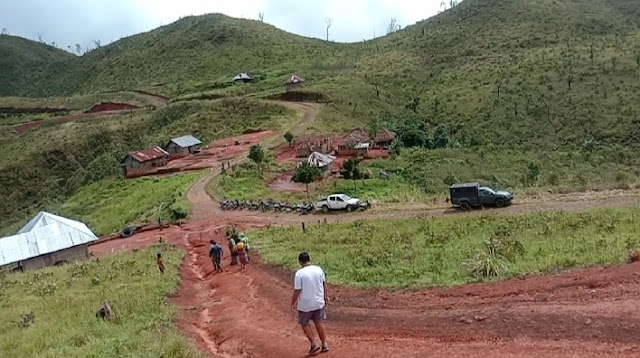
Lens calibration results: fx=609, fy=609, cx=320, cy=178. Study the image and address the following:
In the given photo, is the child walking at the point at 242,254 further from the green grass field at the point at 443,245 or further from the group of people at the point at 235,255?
the green grass field at the point at 443,245

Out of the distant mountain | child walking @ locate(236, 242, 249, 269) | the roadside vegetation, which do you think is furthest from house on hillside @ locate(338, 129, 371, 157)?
child walking @ locate(236, 242, 249, 269)

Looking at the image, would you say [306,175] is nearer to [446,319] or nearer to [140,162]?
[140,162]

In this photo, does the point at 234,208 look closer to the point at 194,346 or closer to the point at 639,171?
the point at 194,346

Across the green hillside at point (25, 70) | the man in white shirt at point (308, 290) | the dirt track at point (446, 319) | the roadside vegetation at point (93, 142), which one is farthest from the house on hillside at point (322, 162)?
the green hillside at point (25, 70)

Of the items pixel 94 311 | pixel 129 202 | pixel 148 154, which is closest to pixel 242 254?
pixel 94 311

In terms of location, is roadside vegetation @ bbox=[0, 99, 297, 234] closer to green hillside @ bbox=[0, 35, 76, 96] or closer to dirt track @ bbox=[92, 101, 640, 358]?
dirt track @ bbox=[92, 101, 640, 358]

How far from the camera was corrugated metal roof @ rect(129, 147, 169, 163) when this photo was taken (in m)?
61.9

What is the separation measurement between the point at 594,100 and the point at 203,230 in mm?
49769

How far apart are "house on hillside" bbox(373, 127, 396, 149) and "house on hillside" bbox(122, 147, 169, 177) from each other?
22405 millimetres

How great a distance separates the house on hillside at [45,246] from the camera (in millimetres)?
33062

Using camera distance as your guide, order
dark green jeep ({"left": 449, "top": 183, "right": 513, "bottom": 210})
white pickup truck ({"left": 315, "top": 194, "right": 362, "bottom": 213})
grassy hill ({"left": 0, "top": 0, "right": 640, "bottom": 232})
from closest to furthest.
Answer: dark green jeep ({"left": 449, "top": 183, "right": 513, "bottom": 210}), white pickup truck ({"left": 315, "top": 194, "right": 362, "bottom": 213}), grassy hill ({"left": 0, "top": 0, "right": 640, "bottom": 232})

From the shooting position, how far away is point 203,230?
3394 cm

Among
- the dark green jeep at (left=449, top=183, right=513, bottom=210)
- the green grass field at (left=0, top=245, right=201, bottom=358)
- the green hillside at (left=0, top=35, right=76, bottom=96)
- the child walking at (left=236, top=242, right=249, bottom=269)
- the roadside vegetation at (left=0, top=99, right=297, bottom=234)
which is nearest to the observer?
the green grass field at (left=0, top=245, right=201, bottom=358)

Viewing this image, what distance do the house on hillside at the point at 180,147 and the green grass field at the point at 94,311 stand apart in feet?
136
